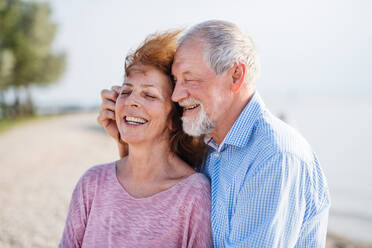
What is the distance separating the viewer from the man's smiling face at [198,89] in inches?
104

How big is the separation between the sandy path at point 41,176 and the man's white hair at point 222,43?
433 cm

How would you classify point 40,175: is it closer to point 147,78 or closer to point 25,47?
point 147,78

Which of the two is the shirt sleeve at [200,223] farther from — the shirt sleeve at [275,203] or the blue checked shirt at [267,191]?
the shirt sleeve at [275,203]

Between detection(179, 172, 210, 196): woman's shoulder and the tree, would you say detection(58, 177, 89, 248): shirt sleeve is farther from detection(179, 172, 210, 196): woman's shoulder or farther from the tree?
the tree

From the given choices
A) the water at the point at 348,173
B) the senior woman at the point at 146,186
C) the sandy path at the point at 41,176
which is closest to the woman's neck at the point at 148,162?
the senior woman at the point at 146,186

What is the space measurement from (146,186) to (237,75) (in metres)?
1.14

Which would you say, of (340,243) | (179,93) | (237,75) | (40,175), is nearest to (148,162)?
(179,93)

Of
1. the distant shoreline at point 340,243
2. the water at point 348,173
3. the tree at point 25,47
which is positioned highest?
the tree at point 25,47

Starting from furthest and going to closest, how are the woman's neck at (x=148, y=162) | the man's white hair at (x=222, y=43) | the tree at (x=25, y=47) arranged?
1. the tree at (x=25, y=47)
2. the woman's neck at (x=148, y=162)
3. the man's white hair at (x=222, y=43)

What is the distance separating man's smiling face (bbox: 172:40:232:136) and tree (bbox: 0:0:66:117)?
2028 centimetres

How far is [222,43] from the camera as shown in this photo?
256cm

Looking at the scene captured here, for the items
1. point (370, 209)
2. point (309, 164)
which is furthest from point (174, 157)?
point (370, 209)

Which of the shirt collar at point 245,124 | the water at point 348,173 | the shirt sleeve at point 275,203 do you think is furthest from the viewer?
the water at point 348,173

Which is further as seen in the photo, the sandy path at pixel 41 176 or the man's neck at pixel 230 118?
the sandy path at pixel 41 176
